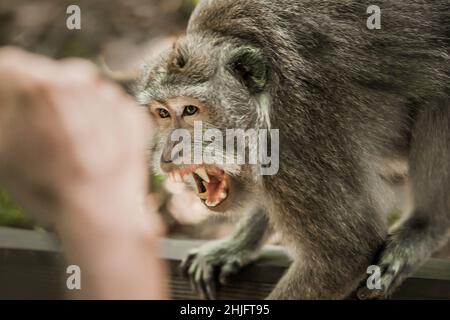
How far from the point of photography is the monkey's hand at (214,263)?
98.0 inches

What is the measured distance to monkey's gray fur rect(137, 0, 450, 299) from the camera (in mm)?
2082

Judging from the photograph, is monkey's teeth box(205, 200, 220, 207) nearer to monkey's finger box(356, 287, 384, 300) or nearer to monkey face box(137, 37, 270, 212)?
monkey face box(137, 37, 270, 212)

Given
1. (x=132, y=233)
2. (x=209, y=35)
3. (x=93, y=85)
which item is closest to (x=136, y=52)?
(x=93, y=85)

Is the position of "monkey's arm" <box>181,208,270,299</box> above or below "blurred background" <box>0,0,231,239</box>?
below

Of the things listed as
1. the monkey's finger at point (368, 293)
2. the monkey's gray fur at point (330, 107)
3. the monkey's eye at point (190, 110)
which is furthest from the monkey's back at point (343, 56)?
the monkey's finger at point (368, 293)

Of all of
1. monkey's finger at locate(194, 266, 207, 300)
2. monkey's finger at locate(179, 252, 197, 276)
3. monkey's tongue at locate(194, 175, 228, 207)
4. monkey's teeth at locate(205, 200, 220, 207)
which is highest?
monkey's tongue at locate(194, 175, 228, 207)

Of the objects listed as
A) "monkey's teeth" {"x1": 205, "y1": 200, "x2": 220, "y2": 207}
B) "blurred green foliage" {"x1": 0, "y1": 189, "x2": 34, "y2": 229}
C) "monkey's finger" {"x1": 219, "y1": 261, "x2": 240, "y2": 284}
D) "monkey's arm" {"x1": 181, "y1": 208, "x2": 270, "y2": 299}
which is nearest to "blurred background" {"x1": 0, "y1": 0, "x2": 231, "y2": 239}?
"blurred green foliage" {"x1": 0, "y1": 189, "x2": 34, "y2": 229}

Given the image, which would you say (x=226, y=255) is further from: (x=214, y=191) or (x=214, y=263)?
(x=214, y=191)

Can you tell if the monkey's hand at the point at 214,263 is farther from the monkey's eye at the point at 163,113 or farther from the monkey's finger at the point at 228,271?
the monkey's eye at the point at 163,113

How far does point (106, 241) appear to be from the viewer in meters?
1.83

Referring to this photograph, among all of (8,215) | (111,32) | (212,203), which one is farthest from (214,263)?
(111,32)

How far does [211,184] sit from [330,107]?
1.40 feet

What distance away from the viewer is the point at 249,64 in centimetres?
206

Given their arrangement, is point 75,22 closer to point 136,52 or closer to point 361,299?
point 136,52
